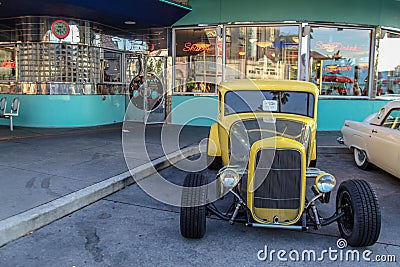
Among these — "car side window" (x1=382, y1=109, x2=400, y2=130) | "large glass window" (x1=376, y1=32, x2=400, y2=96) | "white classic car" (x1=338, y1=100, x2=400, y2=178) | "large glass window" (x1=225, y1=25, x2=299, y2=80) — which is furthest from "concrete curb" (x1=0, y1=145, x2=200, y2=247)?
"large glass window" (x1=376, y1=32, x2=400, y2=96)

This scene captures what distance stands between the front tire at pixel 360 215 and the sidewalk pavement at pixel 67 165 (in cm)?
321

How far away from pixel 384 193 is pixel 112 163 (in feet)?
15.0

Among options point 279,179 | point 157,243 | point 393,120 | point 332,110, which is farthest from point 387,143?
→ point 332,110

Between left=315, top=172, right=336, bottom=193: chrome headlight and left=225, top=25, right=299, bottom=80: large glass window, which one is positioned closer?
left=315, top=172, right=336, bottom=193: chrome headlight

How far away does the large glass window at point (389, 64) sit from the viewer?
12172 millimetres

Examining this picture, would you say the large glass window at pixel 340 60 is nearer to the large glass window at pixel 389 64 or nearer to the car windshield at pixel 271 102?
the large glass window at pixel 389 64

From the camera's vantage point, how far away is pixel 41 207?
423 centimetres

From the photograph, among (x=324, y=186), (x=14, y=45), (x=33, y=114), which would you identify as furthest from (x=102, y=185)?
(x=14, y=45)

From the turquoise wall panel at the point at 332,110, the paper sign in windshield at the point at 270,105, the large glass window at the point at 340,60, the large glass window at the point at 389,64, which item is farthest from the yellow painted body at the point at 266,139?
the large glass window at the point at 389,64

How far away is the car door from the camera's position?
5641mm

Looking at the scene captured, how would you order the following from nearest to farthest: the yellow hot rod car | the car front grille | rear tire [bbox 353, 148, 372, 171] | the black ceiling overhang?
the yellow hot rod car
the car front grille
rear tire [bbox 353, 148, 372, 171]
the black ceiling overhang

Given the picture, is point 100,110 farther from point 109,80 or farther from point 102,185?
point 102,185

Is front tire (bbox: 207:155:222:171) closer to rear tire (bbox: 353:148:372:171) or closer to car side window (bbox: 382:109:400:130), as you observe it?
rear tire (bbox: 353:148:372:171)

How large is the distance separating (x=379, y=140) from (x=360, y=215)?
3175 millimetres
